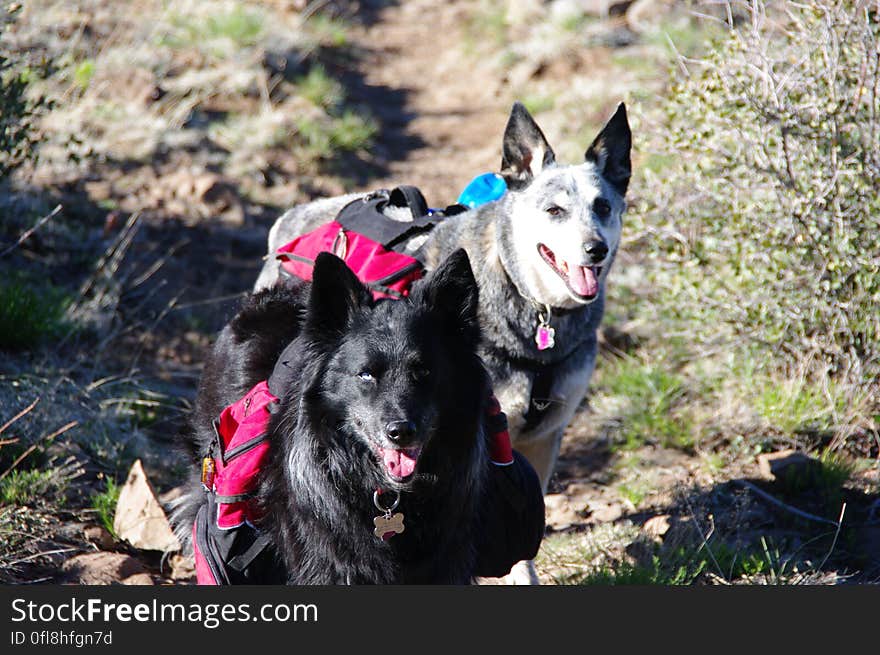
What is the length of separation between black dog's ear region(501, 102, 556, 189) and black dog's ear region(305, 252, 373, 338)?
1805mm

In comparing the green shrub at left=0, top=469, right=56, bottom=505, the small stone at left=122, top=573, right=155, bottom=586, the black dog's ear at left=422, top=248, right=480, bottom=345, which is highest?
the black dog's ear at left=422, top=248, right=480, bottom=345

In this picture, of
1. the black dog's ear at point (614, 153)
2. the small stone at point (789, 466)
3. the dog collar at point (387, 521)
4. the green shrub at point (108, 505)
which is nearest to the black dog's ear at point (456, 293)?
the dog collar at point (387, 521)

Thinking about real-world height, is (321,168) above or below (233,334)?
below

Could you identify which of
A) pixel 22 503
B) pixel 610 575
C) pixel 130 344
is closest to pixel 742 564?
pixel 610 575

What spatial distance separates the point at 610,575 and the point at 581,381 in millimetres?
899

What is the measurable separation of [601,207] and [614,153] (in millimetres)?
386

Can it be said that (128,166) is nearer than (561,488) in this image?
No

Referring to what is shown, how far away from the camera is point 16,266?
6.54 m

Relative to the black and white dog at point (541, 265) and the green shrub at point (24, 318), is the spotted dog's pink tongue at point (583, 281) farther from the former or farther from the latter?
the green shrub at point (24, 318)

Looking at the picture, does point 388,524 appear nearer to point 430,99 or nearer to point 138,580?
point 138,580

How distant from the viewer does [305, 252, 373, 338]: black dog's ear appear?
9.85ft

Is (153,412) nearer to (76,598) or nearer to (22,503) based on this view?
(22,503)

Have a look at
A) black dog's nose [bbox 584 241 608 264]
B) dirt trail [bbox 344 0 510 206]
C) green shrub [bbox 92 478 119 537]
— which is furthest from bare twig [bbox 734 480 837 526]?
dirt trail [bbox 344 0 510 206]

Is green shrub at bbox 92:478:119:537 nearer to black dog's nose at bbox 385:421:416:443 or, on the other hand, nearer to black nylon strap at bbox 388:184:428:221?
black nylon strap at bbox 388:184:428:221
